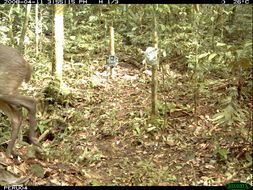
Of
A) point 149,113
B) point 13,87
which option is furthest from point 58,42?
point 13,87

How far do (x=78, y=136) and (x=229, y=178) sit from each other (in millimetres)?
3441

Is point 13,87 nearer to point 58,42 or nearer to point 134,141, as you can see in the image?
point 134,141

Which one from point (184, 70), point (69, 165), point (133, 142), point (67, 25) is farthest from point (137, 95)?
point (67, 25)

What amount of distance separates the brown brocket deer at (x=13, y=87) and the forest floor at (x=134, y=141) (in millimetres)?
557

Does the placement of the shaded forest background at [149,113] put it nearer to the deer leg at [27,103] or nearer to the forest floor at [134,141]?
the forest floor at [134,141]

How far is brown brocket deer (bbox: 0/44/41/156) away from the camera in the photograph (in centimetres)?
477

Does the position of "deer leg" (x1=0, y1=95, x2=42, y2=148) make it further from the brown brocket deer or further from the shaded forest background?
the shaded forest background

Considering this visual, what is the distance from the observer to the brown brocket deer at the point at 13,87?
188 inches

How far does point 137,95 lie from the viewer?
8094mm

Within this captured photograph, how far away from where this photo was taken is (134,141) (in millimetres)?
6008

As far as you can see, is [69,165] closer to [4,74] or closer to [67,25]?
[4,74]

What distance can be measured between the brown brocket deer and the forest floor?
56 centimetres

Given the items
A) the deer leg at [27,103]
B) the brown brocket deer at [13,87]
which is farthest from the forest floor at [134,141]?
the brown brocket deer at [13,87]

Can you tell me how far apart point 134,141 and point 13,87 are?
2.33 metres
